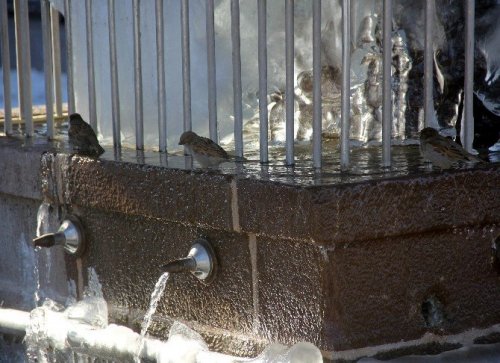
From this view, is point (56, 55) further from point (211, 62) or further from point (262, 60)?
point (262, 60)

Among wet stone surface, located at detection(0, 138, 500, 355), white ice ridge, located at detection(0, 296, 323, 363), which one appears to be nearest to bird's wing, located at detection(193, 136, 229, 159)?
wet stone surface, located at detection(0, 138, 500, 355)

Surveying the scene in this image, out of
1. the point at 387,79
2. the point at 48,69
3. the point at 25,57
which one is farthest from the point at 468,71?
the point at 25,57

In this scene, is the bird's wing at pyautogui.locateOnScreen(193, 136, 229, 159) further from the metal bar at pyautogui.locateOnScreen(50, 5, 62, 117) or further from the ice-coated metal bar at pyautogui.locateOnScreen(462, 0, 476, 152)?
the metal bar at pyautogui.locateOnScreen(50, 5, 62, 117)

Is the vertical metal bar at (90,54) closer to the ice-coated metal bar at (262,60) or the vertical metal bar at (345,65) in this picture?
the ice-coated metal bar at (262,60)

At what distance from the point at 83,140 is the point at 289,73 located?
1.55 metres

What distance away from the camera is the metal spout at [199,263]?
5.47 m

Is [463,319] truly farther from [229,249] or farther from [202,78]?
[202,78]

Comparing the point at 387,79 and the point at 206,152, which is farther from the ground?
the point at 387,79

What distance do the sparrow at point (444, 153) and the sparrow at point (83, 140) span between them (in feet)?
6.82

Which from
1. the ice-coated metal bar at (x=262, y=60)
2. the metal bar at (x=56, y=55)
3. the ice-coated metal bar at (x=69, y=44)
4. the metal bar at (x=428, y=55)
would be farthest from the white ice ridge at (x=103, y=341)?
the metal bar at (x=56, y=55)

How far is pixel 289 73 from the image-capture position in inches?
229

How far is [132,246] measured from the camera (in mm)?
6141

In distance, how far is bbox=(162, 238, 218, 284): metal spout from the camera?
547cm

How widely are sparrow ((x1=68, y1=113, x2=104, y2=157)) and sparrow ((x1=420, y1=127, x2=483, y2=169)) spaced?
208 centimetres
